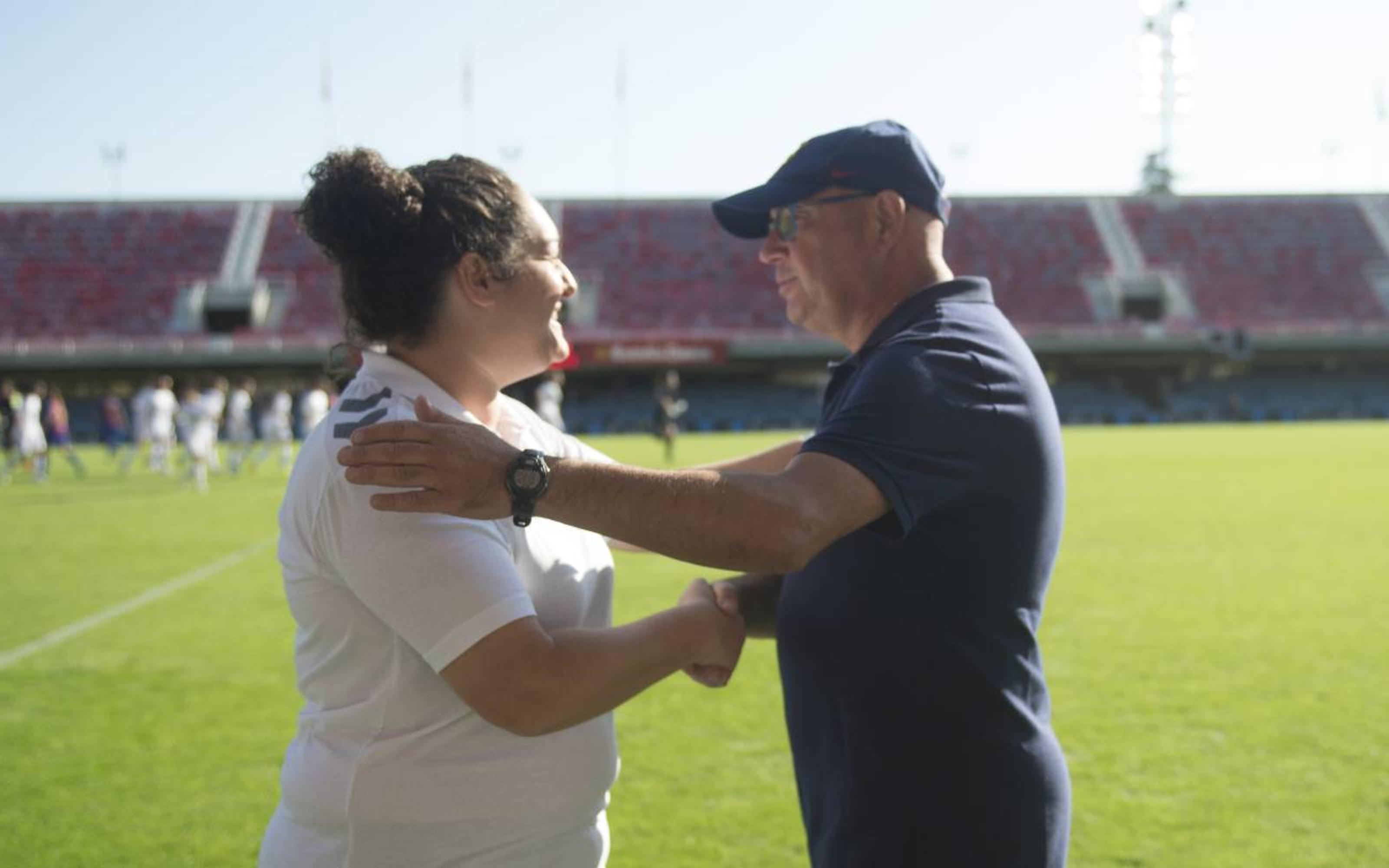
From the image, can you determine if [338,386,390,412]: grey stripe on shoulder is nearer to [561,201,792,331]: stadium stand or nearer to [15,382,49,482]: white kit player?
[15,382,49,482]: white kit player

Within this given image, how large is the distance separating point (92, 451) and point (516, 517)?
41640 millimetres

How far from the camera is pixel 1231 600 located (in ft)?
31.2

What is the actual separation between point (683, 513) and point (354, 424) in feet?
1.93

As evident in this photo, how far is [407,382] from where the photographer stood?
212cm

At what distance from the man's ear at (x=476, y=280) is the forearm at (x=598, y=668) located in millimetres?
611

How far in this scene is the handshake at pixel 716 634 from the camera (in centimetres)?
217

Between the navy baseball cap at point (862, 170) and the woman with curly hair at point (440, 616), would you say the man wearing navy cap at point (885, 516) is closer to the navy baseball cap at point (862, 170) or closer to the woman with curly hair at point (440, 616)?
the navy baseball cap at point (862, 170)

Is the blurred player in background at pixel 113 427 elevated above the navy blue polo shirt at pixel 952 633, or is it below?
below

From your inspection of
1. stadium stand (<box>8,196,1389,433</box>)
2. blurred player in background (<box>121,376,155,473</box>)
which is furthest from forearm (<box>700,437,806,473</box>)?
stadium stand (<box>8,196,1389,433</box>)

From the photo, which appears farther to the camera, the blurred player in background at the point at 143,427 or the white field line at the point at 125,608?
the blurred player in background at the point at 143,427

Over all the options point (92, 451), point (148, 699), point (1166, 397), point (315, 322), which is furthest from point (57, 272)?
point (148, 699)

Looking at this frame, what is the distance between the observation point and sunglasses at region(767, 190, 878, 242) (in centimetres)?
240

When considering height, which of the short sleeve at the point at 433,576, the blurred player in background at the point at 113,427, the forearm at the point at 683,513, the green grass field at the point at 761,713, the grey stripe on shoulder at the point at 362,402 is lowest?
the blurred player in background at the point at 113,427

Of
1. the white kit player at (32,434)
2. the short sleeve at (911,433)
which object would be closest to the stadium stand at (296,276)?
the white kit player at (32,434)
